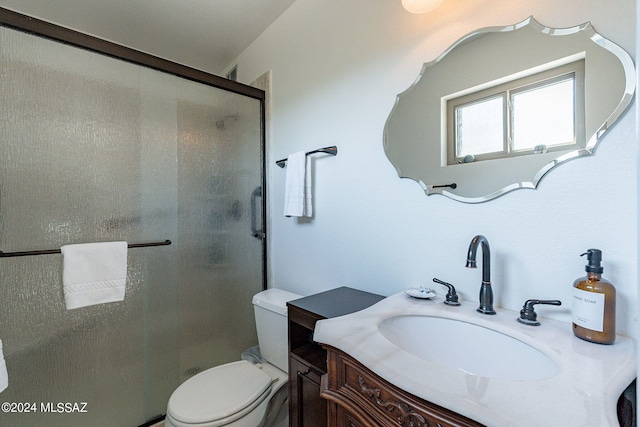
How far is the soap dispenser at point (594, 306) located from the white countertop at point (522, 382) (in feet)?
0.08

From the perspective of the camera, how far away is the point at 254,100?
6.28 ft

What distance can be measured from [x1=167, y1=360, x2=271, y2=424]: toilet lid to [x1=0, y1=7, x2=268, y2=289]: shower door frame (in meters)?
0.68

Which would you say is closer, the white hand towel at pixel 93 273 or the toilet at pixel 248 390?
the toilet at pixel 248 390

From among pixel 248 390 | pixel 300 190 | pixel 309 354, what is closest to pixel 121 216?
pixel 300 190

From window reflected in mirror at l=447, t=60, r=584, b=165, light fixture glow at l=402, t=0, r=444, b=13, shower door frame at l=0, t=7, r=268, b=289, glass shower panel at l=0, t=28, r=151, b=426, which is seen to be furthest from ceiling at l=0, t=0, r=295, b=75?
window reflected in mirror at l=447, t=60, r=584, b=165

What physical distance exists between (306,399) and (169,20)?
7.76 ft

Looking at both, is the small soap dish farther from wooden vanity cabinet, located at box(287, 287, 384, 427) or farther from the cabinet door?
the cabinet door

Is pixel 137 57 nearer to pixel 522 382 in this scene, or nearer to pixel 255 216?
pixel 255 216

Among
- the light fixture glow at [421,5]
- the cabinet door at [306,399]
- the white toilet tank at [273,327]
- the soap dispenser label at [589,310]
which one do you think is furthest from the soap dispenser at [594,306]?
the white toilet tank at [273,327]

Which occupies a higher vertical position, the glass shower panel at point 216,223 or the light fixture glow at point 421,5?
the light fixture glow at point 421,5

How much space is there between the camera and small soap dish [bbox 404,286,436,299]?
0.95 meters

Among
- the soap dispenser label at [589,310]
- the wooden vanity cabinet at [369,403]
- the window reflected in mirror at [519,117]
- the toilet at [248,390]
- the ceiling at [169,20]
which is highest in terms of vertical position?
the ceiling at [169,20]

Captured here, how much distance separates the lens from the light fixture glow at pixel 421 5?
954 mm

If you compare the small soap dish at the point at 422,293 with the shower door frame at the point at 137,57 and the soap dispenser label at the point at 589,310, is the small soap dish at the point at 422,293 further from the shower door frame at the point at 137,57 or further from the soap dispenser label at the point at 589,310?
the shower door frame at the point at 137,57
